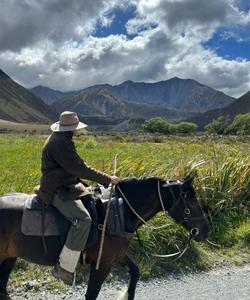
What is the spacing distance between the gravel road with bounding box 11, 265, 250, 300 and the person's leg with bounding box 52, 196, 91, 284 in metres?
1.56

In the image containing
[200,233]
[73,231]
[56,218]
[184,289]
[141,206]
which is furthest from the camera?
[184,289]

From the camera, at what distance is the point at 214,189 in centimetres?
1030

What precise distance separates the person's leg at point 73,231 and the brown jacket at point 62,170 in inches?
5.4

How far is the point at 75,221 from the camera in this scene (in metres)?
5.23

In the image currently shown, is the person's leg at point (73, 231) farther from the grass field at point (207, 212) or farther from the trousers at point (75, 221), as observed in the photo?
the grass field at point (207, 212)

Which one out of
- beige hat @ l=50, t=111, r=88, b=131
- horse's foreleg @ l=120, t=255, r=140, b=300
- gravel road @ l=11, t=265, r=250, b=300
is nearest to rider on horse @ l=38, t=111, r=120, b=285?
beige hat @ l=50, t=111, r=88, b=131

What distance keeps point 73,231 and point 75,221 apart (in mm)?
135

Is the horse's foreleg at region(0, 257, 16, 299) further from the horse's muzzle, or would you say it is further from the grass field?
the horse's muzzle

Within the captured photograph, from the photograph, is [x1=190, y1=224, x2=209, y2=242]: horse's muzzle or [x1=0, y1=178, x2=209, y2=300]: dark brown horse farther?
[x1=190, y1=224, x2=209, y2=242]: horse's muzzle

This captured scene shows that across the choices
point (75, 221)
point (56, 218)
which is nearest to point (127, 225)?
point (75, 221)

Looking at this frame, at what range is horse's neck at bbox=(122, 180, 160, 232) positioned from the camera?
224 inches

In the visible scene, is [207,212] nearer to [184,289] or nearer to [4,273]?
[184,289]

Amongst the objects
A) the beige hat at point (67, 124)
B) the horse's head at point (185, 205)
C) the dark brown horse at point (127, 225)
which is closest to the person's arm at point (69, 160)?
the beige hat at point (67, 124)

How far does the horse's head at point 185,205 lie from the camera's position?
576cm
